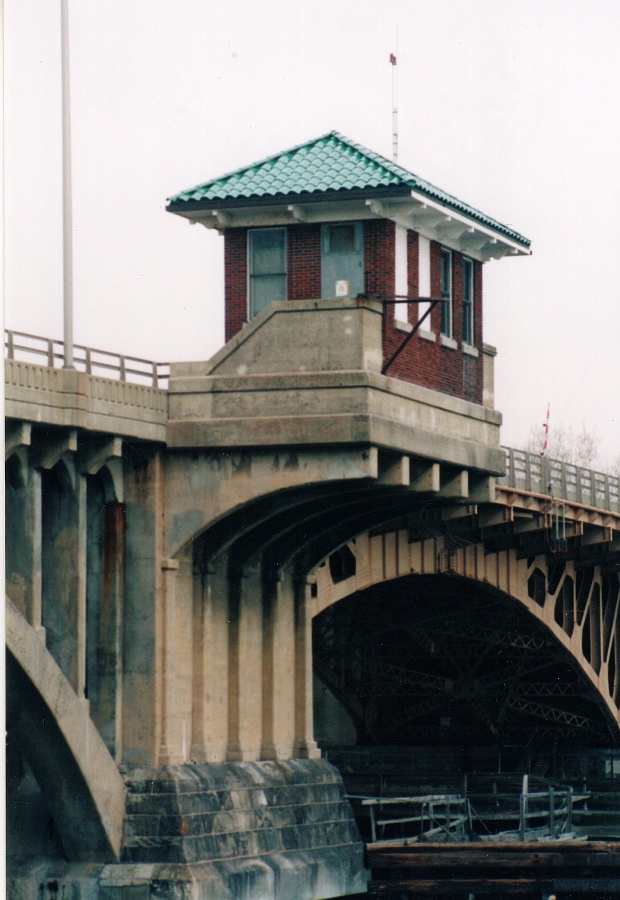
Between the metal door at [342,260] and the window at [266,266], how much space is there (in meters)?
0.82

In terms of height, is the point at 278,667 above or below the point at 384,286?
below

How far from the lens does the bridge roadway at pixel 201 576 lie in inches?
1211

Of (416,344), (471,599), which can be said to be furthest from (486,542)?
(416,344)

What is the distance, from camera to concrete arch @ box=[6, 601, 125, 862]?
29.5m

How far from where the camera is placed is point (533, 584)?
58406mm

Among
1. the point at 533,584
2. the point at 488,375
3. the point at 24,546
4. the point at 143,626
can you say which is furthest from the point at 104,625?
the point at 533,584

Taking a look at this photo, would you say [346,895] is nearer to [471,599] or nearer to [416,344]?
[416,344]

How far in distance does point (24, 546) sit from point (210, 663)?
17.1 feet

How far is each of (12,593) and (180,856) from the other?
5.42 meters

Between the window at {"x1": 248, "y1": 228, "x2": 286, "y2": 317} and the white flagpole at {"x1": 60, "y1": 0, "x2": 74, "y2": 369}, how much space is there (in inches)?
190

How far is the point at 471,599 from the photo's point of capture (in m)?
57.5

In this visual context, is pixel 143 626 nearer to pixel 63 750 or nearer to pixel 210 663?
pixel 210 663

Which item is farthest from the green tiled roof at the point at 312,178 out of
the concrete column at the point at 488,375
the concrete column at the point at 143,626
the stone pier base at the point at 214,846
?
the stone pier base at the point at 214,846

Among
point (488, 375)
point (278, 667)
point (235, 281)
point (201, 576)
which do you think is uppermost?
point (235, 281)
